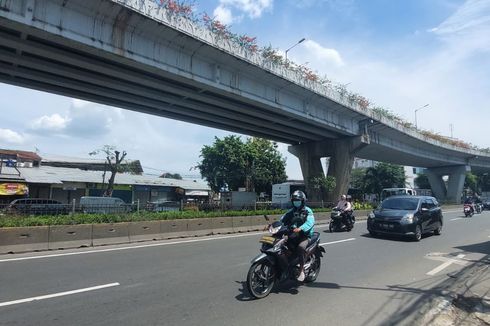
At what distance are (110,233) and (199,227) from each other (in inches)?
157

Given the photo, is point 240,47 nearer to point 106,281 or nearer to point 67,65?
point 67,65

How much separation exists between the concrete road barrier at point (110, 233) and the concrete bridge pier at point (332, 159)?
2284cm

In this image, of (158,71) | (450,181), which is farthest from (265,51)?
(450,181)

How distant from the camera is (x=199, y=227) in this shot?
15.4m

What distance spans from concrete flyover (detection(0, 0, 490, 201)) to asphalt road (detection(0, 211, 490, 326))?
25.2 ft

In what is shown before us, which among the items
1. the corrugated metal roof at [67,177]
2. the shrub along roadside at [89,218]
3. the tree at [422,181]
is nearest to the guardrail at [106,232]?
the shrub along roadside at [89,218]

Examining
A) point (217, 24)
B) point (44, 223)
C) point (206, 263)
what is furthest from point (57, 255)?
point (217, 24)

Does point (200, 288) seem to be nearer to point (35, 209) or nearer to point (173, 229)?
point (173, 229)

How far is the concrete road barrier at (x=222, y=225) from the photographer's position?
16094 millimetres

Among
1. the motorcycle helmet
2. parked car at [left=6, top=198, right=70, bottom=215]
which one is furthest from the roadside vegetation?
the motorcycle helmet

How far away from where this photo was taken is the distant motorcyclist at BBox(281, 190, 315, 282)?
6.48 m

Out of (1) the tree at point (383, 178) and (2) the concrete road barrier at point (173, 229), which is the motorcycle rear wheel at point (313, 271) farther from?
(1) the tree at point (383, 178)

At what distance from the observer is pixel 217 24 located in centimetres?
1659

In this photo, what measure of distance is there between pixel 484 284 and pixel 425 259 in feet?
8.42
